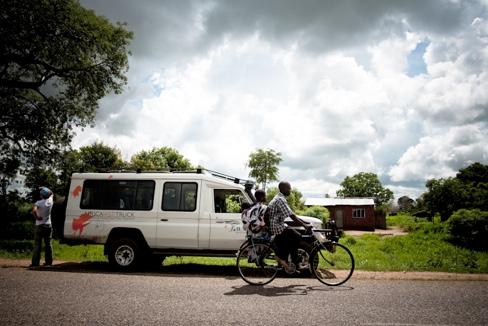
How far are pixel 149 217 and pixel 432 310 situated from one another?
6.81 meters

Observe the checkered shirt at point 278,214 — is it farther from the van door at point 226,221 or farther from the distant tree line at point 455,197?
the distant tree line at point 455,197

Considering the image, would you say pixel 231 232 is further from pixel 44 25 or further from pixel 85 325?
pixel 44 25

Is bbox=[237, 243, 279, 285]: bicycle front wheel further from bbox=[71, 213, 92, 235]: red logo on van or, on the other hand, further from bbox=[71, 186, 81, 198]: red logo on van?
bbox=[71, 186, 81, 198]: red logo on van

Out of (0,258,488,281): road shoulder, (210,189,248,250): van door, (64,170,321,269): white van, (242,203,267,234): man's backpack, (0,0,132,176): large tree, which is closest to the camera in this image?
(242,203,267,234): man's backpack

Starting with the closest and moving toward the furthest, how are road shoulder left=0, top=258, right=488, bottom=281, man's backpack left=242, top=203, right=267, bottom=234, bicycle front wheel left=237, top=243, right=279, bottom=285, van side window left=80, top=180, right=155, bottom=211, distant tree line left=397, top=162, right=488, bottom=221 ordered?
bicycle front wheel left=237, top=243, right=279, bottom=285 < man's backpack left=242, top=203, right=267, bottom=234 < road shoulder left=0, top=258, right=488, bottom=281 < van side window left=80, top=180, right=155, bottom=211 < distant tree line left=397, top=162, right=488, bottom=221

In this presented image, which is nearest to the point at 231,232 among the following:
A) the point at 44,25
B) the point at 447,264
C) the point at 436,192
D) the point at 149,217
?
the point at 149,217

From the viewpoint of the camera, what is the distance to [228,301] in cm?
544

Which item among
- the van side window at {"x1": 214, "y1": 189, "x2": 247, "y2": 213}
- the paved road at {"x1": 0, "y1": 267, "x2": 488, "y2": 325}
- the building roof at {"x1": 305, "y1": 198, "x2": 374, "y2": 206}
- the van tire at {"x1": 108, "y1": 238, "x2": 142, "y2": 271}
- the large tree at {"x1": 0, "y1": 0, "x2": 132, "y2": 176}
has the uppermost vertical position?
the large tree at {"x1": 0, "y1": 0, "x2": 132, "y2": 176}

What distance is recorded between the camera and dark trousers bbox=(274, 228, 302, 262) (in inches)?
281

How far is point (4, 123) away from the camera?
20703 mm

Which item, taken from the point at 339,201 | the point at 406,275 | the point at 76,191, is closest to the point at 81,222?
the point at 76,191

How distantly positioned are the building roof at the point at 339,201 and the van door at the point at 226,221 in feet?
136

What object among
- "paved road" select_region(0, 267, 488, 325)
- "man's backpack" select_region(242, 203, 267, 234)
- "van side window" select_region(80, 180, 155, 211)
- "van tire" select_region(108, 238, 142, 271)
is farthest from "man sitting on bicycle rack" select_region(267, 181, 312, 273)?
"van tire" select_region(108, 238, 142, 271)

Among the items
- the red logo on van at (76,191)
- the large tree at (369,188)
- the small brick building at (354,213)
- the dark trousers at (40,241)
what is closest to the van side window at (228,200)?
the red logo on van at (76,191)
